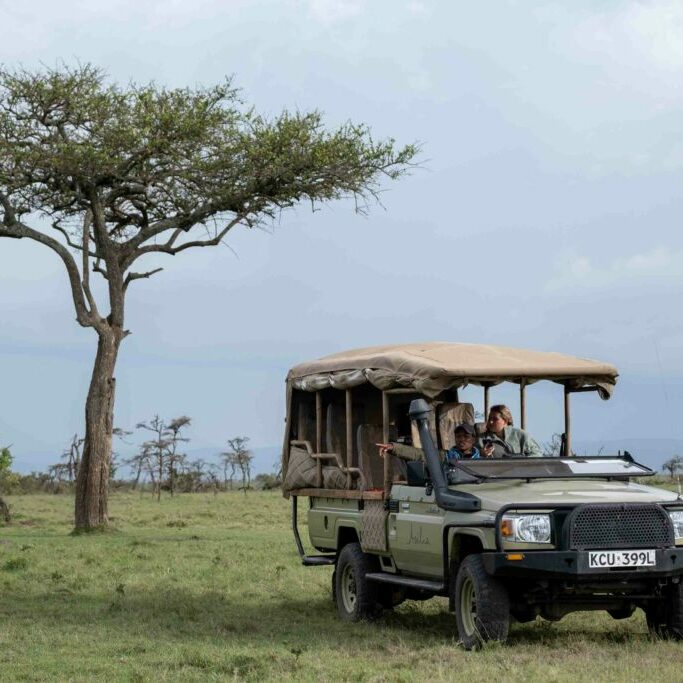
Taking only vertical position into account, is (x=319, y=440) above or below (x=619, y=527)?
above

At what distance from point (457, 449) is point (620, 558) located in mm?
2103

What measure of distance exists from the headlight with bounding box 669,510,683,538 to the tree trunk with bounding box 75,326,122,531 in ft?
67.0

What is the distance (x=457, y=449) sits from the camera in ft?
38.9

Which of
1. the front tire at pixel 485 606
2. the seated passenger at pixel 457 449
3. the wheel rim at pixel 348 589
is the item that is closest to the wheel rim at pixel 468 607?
the front tire at pixel 485 606

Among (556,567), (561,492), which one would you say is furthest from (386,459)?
(556,567)

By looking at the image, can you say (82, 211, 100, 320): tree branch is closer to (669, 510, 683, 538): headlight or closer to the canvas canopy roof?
the canvas canopy roof

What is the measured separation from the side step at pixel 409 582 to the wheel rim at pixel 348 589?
2.11 feet

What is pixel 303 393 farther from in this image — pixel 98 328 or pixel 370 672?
pixel 98 328

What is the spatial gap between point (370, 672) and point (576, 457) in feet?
10.2

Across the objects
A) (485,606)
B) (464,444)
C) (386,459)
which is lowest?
(485,606)

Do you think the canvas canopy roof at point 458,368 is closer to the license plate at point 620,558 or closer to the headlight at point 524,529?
the headlight at point 524,529

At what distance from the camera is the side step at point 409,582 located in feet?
36.7

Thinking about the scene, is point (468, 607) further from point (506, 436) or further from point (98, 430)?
point (98, 430)

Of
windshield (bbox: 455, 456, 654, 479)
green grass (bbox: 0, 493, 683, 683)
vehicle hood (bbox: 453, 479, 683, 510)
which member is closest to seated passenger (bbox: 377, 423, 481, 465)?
windshield (bbox: 455, 456, 654, 479)
